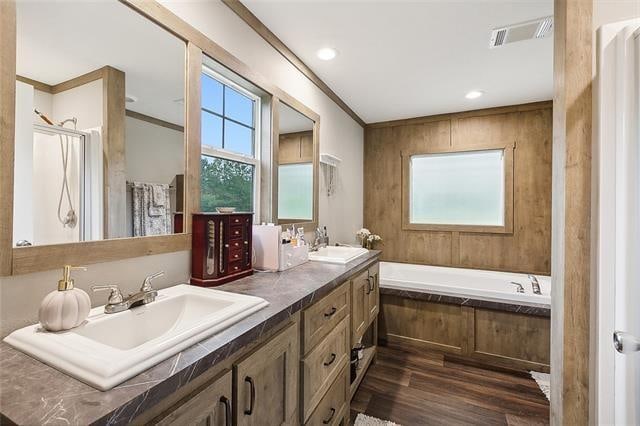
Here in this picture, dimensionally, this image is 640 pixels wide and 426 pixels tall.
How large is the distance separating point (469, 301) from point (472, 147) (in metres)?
1.96

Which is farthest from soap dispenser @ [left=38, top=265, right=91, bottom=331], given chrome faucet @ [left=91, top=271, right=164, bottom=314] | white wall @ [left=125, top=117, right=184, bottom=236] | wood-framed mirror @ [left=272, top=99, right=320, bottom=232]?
wood-framed mirror @ [left=272, top=99, right=320, bottom=232]

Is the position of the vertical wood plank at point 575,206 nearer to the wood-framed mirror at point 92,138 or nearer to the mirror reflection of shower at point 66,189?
the wood-framed mirror at point 92,138

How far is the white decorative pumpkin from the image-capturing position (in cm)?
79

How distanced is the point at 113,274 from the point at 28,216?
0.32 m

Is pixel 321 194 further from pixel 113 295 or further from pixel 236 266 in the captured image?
pixel 113 295

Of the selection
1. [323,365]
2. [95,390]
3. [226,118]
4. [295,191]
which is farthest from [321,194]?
[95,390]

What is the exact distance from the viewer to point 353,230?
12.5 ft

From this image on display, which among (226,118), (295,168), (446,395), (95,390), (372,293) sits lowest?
(446,395)

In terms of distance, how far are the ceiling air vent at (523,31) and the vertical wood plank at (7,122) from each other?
8.19 ft

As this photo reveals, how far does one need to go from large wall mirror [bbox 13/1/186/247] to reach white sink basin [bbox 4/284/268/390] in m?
0.31

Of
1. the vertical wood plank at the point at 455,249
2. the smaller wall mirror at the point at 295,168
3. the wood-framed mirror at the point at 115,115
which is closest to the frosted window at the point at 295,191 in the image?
the smaller wall mirror at the point at 295,168

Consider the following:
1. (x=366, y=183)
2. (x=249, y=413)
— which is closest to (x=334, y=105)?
(x=366, y=183)

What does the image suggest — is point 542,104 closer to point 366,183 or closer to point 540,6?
point 540,6

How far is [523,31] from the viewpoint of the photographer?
201 centimetres
